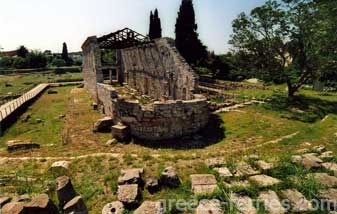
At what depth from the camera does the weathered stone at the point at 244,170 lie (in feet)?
22.1

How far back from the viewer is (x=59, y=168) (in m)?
8.02

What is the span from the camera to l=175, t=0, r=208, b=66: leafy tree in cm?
3772

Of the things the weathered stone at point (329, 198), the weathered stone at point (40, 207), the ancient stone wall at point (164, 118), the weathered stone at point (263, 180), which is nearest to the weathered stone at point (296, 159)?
the weathered stone at point (263, 180)

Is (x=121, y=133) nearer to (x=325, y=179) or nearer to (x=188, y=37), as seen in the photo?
(x=325, y=179)

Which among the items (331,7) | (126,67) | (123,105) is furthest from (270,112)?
(126,67)

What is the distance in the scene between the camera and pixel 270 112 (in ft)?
49.6

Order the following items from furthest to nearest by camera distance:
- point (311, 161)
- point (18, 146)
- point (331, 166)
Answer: point (18, 146)
point (311, 161)
point (331, 166)

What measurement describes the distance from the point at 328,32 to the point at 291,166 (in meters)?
12.0

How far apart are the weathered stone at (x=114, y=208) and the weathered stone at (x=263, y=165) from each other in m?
3.66

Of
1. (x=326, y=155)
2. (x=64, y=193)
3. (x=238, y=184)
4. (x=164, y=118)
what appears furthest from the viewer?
(x=164, y=118)

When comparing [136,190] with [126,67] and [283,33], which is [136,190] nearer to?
[283,33]

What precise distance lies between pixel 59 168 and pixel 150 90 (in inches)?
774

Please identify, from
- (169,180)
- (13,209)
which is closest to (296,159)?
(169,180)

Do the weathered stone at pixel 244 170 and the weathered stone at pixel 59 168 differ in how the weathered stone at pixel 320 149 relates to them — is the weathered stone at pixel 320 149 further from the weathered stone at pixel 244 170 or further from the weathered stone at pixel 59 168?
the weathered stone at pixel 59 168
